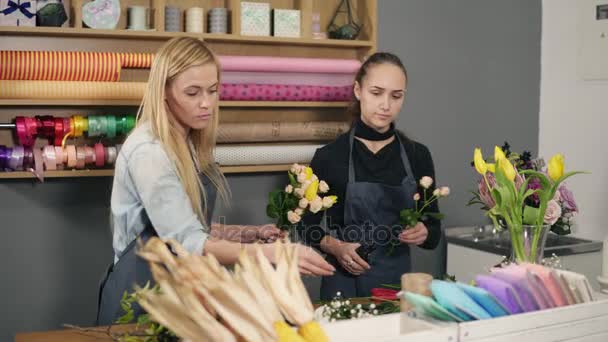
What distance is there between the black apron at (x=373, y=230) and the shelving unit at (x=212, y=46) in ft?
2.15

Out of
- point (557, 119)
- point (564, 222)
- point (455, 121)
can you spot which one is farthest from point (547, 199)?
point (557, 119)

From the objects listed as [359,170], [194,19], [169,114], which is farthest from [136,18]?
[359,170]

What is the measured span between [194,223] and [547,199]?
3.24 ft

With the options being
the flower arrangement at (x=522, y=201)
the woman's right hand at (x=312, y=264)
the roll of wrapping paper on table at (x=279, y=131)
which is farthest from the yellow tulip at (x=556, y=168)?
the roll of wrapping paper on table at (x=279, y=131)

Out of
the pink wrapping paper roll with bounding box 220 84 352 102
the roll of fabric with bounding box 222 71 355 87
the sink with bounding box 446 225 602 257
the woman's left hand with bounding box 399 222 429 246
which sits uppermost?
the roll of fabric with bounding box 222 71 355 87

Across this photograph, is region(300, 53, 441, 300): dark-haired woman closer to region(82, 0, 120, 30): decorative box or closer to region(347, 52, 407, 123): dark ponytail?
region(347, 52, 407, 123): dark ponytail

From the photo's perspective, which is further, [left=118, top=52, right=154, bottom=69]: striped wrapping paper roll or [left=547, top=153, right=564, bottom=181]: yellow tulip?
[left=118, top=52, right=154, bottom=69]: striped wrapping paper roll

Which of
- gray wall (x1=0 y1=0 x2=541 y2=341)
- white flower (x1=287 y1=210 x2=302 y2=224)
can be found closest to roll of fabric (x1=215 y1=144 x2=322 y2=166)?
gray wall (x1=0 y1=0 x2=541 y2=341)

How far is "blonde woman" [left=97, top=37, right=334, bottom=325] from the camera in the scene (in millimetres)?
2189

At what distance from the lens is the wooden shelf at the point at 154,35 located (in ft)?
9.98

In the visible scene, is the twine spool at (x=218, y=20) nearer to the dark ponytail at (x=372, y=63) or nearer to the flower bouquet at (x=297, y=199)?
the dark ponytail at (x=372, y=63)

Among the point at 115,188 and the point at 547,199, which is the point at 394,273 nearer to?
the point at 547,199

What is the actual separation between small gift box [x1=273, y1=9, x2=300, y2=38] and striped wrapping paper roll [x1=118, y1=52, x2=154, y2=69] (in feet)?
2.01

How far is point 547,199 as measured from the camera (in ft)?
7.04
